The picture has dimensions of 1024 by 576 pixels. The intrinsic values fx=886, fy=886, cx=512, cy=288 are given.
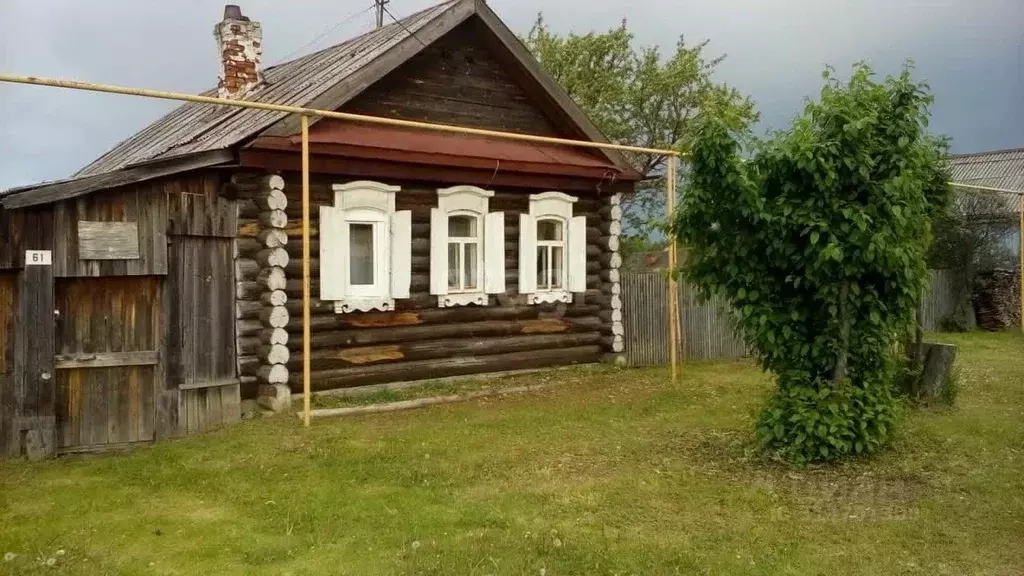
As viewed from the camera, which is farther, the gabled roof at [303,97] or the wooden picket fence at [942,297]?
the wooden picket fence at [942,297]

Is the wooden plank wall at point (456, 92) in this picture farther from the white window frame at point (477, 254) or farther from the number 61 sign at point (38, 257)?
the number 61 sign at point (38, 257)

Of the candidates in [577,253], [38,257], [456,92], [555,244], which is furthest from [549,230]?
[38,257]

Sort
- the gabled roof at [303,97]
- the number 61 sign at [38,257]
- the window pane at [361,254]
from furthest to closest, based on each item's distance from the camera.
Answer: the window pane at [361,254] → the gabled roof at [303,97] → the number 61 sign at [38,257]

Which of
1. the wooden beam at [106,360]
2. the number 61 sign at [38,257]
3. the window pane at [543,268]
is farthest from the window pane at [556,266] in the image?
the number 61 sign at [38,257]

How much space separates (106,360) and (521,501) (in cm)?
544

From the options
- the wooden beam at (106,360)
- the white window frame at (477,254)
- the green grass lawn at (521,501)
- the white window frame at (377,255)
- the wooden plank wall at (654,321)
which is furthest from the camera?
the wooden plank wall at (654,321)

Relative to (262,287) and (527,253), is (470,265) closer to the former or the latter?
(527,253)

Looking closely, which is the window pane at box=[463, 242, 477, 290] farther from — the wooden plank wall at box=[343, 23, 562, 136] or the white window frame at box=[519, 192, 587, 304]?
the wooden plank wall at box=[343, 23, 562, 136]

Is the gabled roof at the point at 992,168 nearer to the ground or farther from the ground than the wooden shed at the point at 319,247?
farther from the ground

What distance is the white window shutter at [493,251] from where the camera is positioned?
13.9 metres

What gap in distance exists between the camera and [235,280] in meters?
11.3

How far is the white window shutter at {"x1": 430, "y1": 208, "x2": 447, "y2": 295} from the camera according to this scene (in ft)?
43.4

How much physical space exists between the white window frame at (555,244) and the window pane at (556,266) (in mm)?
70

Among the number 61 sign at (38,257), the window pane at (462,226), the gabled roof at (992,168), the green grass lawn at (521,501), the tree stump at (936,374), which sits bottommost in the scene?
the green grass lawn at (521,501)
